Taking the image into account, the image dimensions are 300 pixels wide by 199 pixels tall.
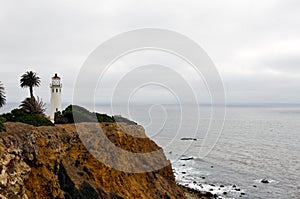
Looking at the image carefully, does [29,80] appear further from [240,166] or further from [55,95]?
[240,166]

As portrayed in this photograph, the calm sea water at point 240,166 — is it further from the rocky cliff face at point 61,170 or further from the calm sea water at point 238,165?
the rocky cliff face at point 61,170

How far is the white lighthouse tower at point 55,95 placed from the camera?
158ft

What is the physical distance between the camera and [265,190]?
5162cm

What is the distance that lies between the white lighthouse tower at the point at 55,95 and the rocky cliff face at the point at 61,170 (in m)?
19.6

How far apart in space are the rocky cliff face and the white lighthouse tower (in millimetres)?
19569

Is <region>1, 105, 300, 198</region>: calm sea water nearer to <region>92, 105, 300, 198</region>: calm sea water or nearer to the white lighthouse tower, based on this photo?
<region>92, 105, 300, 198</region>: calm sea water

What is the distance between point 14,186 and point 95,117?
21.3 meters

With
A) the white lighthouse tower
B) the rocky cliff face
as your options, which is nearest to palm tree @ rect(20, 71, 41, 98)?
the white lighthouse tower

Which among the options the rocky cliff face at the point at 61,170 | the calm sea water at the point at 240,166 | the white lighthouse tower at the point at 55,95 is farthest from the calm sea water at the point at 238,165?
the white lighthouse tower at the point at 55,95

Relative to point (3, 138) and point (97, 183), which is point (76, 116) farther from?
point (3, 138)

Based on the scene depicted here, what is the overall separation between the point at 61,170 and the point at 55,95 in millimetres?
27671

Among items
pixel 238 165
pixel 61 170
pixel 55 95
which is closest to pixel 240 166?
pixel 238 165

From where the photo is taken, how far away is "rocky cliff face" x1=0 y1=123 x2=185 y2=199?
683 inches

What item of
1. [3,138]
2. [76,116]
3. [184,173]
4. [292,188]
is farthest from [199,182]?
[3,138]
